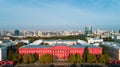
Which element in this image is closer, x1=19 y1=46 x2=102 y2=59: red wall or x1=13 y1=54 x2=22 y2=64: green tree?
x1=13 y1=54 x2=22 y2=64: green tree

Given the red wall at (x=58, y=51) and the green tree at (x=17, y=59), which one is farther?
the red wall at (x=58, y=51)

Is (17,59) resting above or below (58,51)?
below

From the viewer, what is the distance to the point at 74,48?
29.3m

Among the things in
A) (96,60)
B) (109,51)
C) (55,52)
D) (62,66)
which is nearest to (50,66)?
(62,66)

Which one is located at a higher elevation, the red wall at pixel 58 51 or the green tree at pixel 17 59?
the red wall at pixel 58 51

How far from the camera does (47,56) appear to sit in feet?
82.2

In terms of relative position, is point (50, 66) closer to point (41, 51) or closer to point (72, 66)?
point (72, 66)

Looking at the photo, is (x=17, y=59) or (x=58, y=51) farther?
(x=58, y=51)

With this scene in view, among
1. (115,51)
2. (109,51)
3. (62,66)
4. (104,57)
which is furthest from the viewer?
(109,51)

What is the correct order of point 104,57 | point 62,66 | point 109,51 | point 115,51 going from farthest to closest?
point 109,51 < point 115,51 < point 104,57 < point 62,66

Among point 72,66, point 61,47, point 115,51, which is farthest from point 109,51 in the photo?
point 72,66

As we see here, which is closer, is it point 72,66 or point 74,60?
point 72,66

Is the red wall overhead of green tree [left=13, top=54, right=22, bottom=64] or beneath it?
overhead

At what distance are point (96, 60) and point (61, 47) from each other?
5701 millimetres
